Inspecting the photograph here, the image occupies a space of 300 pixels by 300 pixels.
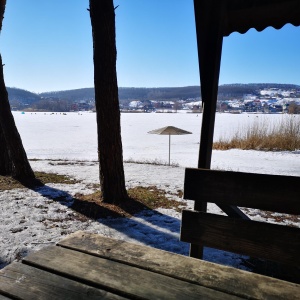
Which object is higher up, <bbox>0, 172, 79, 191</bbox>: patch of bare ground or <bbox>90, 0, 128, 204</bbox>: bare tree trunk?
<bbox>90, 0, 128, 204</bbox>: bare tree trunk

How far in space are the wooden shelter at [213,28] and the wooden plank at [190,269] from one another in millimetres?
548

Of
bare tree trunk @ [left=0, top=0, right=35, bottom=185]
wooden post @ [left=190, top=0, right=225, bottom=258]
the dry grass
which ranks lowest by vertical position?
the dry grass

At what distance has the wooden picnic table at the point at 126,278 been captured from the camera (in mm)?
1214

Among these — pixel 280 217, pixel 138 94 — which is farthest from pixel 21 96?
pixel 280 217

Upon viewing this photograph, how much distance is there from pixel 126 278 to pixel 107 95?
3786mm

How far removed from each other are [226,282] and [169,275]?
0.27 m

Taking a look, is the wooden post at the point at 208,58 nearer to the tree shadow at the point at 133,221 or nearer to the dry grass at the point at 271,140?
the tree shadow at the point at 133,221

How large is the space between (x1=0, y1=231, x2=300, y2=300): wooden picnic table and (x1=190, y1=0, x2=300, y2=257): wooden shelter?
598 millimetres

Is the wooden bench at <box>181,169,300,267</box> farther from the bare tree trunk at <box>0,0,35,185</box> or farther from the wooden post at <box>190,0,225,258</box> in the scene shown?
the bare tree trunk at <box>0,0,35,185</box>

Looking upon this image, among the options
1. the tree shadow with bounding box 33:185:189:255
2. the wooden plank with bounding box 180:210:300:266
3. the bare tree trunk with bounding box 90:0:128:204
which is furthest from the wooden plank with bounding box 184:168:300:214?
the bare tree trunk with bounding box 90:0:128:204

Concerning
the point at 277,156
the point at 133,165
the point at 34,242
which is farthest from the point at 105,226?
the point at 277,156

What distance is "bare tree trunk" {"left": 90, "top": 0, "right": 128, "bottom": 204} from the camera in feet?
15.2

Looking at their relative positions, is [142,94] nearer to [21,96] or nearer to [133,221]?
[21,96]

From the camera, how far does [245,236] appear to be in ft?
5.34
